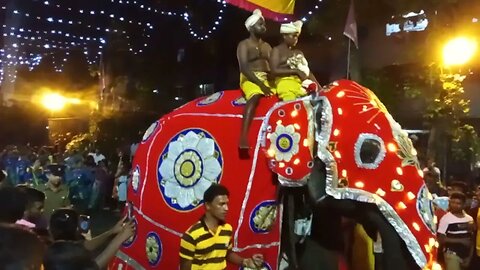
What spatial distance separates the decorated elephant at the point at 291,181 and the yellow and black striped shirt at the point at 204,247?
643mm

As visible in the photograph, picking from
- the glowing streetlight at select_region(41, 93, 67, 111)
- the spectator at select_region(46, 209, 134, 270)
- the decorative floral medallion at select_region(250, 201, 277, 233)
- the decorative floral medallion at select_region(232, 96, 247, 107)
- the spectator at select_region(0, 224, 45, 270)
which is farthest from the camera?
the glowing streetlight at select_region(41, 93, 67, 111)

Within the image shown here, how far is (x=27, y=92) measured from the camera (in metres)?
31.8

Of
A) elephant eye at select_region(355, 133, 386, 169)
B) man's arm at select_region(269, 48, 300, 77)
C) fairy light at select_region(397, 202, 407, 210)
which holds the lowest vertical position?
fairy light at select_region(397, 202, 407, 210)

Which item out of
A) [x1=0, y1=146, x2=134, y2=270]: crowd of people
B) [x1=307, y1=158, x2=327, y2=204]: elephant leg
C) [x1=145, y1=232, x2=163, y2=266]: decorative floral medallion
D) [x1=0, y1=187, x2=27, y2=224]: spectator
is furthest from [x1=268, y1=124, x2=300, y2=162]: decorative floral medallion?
[x1=0, y1=187, x2=27, y2=224]: spectator

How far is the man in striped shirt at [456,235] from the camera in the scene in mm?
6730

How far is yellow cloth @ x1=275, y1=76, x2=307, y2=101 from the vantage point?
5.43 m

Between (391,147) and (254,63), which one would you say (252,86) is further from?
(391,147)

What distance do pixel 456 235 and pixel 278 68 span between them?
259 cm

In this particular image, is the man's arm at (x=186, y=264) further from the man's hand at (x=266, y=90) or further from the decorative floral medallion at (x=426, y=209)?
the man's hand at (x=266, y=90)

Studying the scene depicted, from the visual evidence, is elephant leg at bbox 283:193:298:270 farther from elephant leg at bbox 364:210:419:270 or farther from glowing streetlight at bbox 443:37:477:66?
glowing streetlight at bbox 443:37:477:66

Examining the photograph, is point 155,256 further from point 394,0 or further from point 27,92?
point 27,92

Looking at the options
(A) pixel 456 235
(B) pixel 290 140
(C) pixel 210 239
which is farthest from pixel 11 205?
(A) pixel 456 235

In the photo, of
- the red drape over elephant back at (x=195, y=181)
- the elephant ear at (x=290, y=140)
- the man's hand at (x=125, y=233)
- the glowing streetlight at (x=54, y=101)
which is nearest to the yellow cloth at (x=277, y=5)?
the red drape over elephant back at (x=195, y=181)

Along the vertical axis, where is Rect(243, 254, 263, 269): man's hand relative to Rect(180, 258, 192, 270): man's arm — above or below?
below
